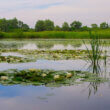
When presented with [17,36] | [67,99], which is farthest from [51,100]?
[17,36]

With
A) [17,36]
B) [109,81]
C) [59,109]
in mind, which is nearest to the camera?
[59,109]

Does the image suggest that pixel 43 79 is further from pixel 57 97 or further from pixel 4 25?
pixel 4 25

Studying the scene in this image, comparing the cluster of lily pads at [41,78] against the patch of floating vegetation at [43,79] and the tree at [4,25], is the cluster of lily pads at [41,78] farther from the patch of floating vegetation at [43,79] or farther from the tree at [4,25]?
the tree at [4,25]

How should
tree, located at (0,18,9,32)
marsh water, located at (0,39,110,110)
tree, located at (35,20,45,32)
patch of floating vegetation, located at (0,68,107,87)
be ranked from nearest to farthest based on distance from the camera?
marsh water, located at (0,39,110,110), patch of floating vegetation, located at (0,68,107,87), tree, located at (0,18,9,32), tree, located at (35,20,45,32)

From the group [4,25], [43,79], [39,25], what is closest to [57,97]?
[43,79]

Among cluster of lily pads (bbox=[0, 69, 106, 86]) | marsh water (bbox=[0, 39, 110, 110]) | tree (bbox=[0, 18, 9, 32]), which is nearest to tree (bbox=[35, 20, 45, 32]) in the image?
tree (bbox=[0, 18, 9, 32])

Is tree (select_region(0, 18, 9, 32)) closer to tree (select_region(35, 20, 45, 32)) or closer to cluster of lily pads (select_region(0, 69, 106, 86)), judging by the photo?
tree (select_region(35, 20, 45, 32))

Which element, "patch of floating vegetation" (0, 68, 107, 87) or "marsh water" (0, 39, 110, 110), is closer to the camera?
"marsh water" (0, 39, 110, 110)

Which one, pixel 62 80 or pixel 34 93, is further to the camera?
pixel 62 80

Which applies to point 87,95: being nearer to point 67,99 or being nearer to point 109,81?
point 67,99

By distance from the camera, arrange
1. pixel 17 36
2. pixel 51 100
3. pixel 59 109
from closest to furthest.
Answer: pixel 59 109, pixel 51 100, pixel 17 36

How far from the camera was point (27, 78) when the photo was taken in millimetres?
3477

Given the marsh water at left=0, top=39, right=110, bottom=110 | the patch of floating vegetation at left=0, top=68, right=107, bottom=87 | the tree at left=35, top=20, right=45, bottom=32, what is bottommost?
the marsh water at left=0, top=39, right=110, bottom=110

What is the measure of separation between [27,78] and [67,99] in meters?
1.02
